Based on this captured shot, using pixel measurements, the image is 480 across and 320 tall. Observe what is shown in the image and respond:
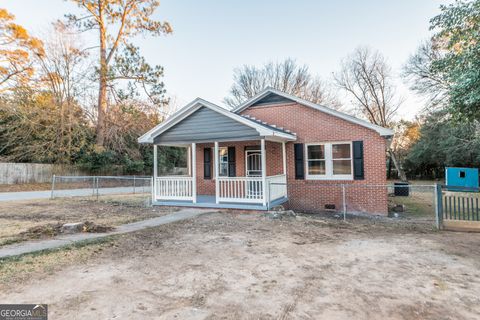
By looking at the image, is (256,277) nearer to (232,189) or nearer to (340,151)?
(232,189)

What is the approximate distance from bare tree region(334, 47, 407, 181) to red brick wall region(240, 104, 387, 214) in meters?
16.4

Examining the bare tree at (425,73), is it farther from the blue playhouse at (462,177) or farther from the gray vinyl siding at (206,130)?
the gray vinyl siding at (206,130)

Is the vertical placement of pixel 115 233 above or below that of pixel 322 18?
below

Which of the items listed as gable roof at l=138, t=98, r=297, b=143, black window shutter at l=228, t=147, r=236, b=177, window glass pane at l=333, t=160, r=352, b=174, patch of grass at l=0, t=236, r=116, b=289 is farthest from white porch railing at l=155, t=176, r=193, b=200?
window glass pane at l=333, t=160, r=352, b=174

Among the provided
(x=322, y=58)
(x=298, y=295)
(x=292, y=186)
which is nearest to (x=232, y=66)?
(x=322, y=58)

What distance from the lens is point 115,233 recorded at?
6.52 m

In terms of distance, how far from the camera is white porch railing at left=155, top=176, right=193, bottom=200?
10.8 m

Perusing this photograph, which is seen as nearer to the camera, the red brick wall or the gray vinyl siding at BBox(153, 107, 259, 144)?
the gray vinyl siding at BBox(153, 107, 259, 144)

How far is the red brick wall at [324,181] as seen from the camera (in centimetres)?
988

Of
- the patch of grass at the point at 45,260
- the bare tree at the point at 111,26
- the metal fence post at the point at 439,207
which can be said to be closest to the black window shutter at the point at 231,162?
the patch of grass at the point at 45,260

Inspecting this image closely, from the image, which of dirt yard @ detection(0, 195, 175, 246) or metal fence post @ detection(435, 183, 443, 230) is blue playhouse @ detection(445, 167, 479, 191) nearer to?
metal fence post @ detection(435, 183, 443, 230)

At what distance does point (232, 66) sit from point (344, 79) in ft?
42.3

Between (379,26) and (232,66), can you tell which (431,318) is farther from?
(232,66)

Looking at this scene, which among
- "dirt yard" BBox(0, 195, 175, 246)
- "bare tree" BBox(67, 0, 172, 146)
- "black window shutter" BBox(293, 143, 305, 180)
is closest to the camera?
"dirt yard" BBox(0, 195, 175, 246)
